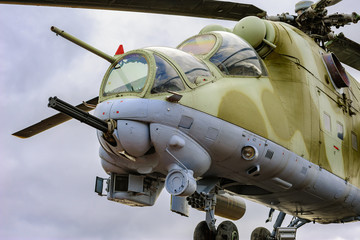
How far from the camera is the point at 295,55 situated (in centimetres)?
1163

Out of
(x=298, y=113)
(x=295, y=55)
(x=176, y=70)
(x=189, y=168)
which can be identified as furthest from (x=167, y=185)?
(x=295, y=55)

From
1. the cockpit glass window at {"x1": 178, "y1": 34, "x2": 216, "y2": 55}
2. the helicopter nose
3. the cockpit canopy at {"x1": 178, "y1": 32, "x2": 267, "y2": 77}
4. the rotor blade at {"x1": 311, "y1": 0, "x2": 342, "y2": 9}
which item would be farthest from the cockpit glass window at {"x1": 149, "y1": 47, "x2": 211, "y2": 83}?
the rotor blade at {"x1": 311, "y1": 0, "x2": 342, "y2": 9}

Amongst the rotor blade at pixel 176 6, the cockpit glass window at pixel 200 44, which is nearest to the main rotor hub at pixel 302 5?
the rotor blade at pixel 176 6

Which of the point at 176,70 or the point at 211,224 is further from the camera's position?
the point at 211,224

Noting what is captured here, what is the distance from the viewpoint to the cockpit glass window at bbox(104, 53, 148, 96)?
9.20 m

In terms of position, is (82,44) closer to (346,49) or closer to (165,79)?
(165,79)

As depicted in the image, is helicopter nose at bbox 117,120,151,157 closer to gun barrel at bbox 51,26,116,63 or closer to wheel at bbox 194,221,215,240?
gun barrel at bbox 51,26,116,63

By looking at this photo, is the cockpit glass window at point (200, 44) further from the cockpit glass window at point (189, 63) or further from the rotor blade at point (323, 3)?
the rotor blade at point (323, 3)

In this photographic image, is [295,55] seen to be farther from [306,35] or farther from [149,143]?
[149,143]

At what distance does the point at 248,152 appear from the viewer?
969cm

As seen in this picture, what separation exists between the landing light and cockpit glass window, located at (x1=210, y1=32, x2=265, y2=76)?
56.3 inches

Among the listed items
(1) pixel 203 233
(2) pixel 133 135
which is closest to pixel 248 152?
→ (1) pixel 203 233

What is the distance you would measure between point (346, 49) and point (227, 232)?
7.63 meters

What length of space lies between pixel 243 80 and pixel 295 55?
2007 millimetres
